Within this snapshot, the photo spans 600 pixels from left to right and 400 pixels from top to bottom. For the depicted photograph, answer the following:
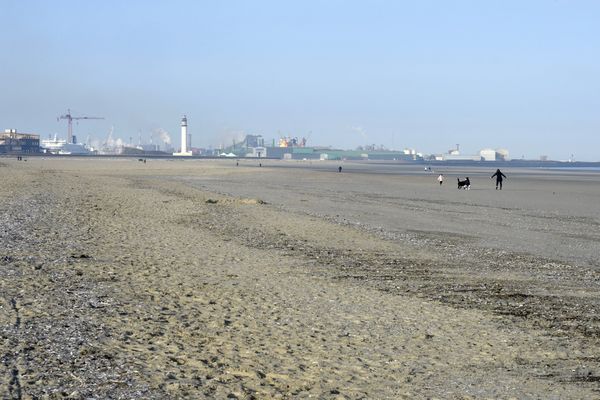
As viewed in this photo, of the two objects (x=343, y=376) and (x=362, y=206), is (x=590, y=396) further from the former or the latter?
(x=362, y=206)

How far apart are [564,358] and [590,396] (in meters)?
1.32

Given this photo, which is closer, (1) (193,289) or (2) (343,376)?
(2) (343,376)

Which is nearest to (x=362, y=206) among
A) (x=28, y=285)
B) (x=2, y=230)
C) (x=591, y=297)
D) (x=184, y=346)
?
(x=2, y=230)

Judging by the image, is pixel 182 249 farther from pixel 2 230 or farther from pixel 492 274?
pixel 492 274

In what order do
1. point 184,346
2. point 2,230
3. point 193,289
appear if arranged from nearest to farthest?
point 184,346, point 193,289, point 2,230

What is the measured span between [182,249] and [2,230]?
4.20 meters

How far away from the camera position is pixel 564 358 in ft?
24.7

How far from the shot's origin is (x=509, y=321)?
9.25 metres

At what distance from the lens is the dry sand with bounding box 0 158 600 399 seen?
6.34 metres

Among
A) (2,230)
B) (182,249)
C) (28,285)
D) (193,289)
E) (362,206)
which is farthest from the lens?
(362,206)

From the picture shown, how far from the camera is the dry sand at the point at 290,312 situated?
250 inches

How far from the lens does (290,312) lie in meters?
9.32

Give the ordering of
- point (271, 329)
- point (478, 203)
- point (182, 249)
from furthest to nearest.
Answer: point (478, 203) → point (182, 249) → point (271, 329)

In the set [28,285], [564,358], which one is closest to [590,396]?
[564,358]
